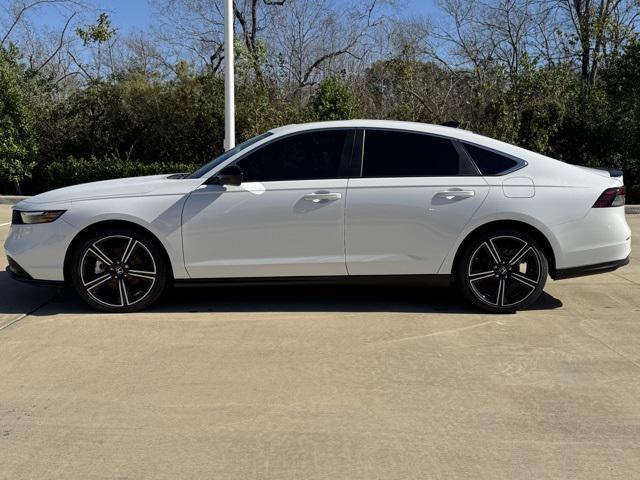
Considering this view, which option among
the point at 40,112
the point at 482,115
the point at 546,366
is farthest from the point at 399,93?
the point at 546,366

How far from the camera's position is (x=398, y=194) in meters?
5.71

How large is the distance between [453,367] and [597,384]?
36.2 inches

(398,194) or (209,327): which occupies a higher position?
(398,194)

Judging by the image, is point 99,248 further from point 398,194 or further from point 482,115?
point 482,115

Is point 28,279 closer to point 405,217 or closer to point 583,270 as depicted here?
point 405,217

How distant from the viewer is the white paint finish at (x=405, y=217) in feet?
18.7

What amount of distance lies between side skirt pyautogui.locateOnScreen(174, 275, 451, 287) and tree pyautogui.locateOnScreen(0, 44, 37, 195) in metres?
12.3

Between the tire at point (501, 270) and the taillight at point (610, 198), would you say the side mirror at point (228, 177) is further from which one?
the taillight at point (610, 198)

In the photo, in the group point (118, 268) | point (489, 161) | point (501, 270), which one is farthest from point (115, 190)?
point (501, 270)

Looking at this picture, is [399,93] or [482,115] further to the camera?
[399,93]

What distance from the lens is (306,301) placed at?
20.9ft

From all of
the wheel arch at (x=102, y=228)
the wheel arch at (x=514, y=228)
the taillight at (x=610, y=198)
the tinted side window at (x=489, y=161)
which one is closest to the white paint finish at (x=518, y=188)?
Answer: the tinted side window at (x=489, y=161)

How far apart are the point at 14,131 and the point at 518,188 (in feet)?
46.7

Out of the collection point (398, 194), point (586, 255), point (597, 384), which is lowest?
point (597, 384)
